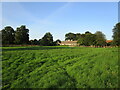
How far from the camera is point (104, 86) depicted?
9156mm

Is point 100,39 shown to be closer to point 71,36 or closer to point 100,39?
point 100,39

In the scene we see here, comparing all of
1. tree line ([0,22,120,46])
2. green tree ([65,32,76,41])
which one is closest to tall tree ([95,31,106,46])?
tree line ([0,22,120,46])

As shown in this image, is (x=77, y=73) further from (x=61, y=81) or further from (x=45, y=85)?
(x=45, y=85)

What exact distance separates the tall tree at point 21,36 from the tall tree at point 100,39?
163ft

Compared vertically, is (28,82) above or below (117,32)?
below

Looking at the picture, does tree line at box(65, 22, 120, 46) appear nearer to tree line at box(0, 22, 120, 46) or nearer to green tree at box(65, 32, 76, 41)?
tree line at box(0, 22, 120, 46)

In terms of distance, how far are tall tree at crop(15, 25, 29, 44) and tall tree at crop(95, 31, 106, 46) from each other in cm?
4981

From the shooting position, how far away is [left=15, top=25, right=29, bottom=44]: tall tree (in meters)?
86.6

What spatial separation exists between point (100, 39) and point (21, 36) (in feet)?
177

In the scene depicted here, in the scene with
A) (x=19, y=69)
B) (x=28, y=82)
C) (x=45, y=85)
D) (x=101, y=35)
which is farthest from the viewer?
(x=101, y=35)

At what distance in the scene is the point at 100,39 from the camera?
72562mm

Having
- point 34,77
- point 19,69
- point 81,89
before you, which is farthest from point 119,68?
point 19,69

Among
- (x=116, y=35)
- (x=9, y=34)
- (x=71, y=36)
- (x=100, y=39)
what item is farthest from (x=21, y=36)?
(x=71, y=36)

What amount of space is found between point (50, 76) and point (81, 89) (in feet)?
10.4
